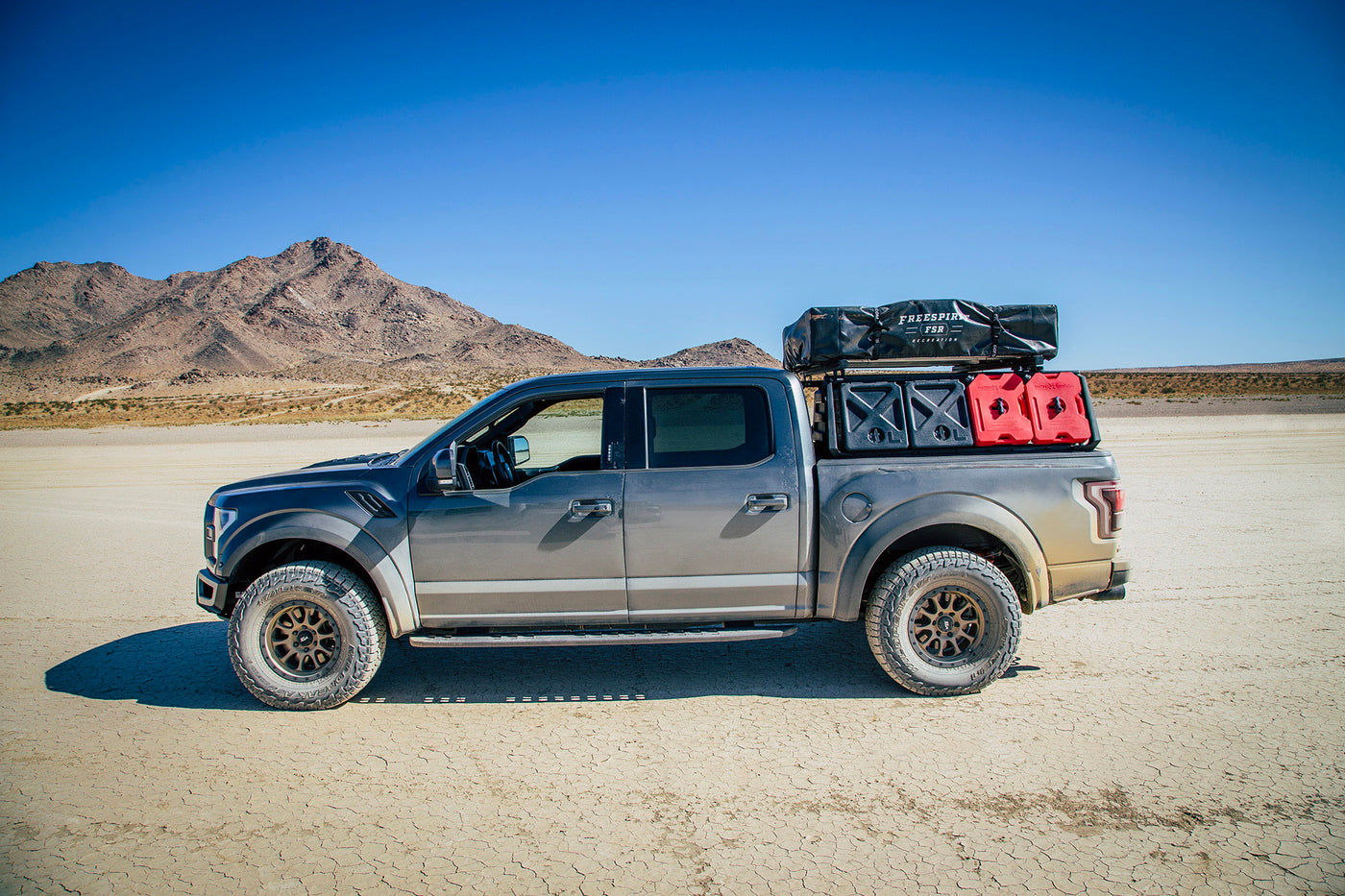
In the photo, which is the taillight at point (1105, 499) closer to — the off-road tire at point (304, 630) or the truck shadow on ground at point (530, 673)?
the truck shadow on ground at point (530, 673)

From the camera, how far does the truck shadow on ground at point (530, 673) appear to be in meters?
4.36

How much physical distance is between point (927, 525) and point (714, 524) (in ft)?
4.17

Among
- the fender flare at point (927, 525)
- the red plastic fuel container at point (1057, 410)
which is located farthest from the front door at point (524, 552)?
the red plastic fuel container at point (1057, 410)

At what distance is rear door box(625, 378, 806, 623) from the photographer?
407 centimetres

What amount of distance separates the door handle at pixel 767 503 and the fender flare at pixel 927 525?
49 centimetres

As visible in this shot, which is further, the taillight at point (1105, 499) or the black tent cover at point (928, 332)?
the black tent cover at point (928, 332)

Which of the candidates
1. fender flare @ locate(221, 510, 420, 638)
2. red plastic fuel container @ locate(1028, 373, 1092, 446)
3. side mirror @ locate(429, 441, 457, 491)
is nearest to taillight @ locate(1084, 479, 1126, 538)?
red plastic fuel container @ locate(1028, 373, 1092, 446)

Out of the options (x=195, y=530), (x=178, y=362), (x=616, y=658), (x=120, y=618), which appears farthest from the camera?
(x=178, y=362)

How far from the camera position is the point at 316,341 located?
633 ft

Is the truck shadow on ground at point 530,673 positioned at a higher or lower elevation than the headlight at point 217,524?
lower

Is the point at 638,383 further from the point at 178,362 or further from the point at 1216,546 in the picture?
the point at 178,362

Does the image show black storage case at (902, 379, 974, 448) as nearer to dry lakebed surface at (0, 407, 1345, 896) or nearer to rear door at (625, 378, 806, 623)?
rear door at (625, 378, 806, 623)

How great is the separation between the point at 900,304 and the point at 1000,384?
77cm

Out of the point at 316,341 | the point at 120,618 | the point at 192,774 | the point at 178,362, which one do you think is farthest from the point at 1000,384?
the point at 316,341
